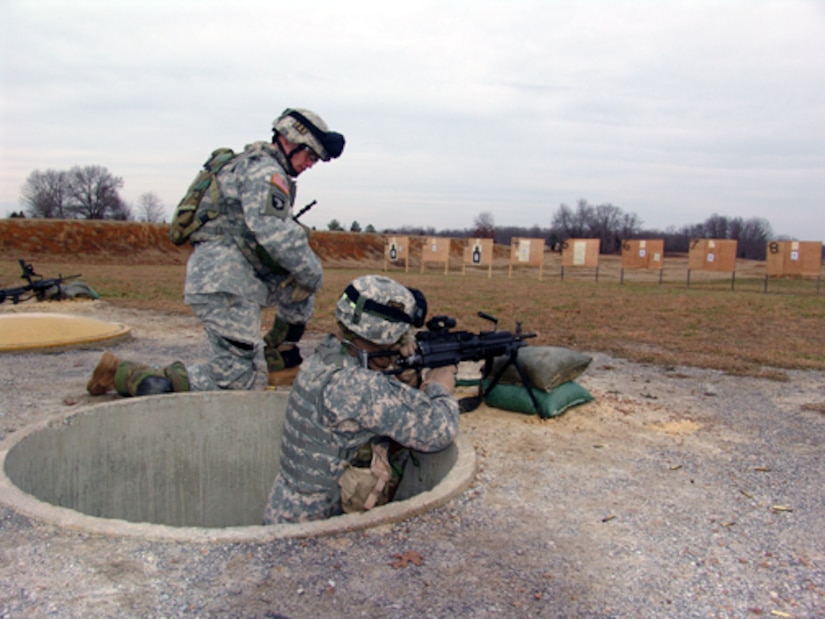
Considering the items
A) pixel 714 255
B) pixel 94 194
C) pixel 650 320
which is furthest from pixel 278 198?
pixel 94 194

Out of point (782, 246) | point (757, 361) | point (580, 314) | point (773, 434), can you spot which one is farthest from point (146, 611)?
point (782, 246)

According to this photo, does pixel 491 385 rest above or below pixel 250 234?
below

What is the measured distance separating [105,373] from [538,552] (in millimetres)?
3319

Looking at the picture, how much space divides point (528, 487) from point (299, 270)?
6.35 ft

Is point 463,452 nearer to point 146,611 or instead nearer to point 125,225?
point 146,611

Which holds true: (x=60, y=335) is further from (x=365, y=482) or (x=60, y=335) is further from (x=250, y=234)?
(x=365, y=482)

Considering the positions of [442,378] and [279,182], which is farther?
[279,182]

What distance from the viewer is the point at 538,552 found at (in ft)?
8.71

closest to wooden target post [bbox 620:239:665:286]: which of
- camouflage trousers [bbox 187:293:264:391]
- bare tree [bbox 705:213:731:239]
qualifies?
camouflage trousers [bbox 187:293:264:391]

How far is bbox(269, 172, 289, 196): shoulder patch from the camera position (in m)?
4.07

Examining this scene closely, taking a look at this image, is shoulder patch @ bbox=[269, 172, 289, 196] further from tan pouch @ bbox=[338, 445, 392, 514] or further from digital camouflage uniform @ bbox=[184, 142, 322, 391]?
tan pouch @ bbox=[338, 445, 392, 514]

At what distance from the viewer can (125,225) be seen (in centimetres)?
3844

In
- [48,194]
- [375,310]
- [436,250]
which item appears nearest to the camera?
[375,310]

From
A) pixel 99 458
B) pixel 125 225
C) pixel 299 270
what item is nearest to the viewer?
pixel 99 458
